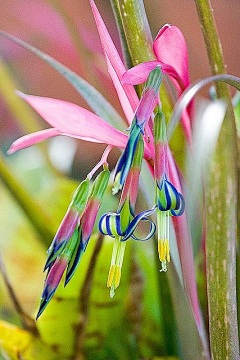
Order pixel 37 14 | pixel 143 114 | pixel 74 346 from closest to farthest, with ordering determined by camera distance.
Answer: pixel 143 114 → pixel 74 346 → pixel 37 14

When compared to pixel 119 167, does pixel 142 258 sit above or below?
below

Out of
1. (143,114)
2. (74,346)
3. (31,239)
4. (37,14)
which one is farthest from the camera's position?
(37,14)

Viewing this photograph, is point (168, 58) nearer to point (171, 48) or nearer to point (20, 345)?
point (171, 48)

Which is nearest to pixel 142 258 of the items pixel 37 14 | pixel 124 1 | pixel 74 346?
pixel 74 346

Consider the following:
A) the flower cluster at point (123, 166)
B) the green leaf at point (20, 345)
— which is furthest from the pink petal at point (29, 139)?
the green leaf at point (20, 345)

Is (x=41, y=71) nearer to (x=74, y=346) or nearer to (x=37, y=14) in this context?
(x=37, y=14)

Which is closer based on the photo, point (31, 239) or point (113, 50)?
point (113, 50)

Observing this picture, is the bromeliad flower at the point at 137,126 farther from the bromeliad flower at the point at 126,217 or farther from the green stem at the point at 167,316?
the green stem at the point at 167,316
